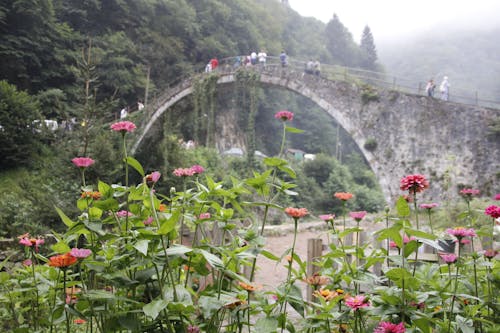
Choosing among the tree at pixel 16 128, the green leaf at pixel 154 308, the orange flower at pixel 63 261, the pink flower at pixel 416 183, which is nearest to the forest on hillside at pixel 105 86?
the tree at pixel 16 128

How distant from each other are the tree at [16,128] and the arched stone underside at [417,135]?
128 inches

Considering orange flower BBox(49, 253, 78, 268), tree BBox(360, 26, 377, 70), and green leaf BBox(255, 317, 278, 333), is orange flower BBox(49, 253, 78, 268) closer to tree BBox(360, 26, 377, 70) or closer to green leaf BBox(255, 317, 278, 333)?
green leaf BBox(255, 317, 278, 333)

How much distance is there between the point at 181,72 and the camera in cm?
2784

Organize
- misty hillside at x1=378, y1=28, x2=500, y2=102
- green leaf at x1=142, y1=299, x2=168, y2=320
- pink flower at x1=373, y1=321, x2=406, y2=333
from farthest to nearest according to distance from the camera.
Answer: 1. misty hillside at x1=378, y1=28, x2=500, y2=102
2. pink flower at x1=373, y1=321, x2=406, y2=333
3. green leaf at x1=142, y1=299, x2=168, y2=320

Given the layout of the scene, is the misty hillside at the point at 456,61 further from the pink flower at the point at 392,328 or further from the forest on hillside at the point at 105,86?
the pink flower at the point at 392,328

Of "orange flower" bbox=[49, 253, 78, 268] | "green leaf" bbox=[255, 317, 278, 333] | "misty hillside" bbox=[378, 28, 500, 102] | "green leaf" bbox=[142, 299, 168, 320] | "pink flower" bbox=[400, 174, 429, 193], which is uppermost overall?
"misty hillside" bbox=[378, 28, 500, 102]

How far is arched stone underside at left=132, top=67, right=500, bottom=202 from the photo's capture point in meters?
11.5

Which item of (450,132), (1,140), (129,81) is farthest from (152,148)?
(129,81)

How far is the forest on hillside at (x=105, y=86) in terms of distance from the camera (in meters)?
6.32

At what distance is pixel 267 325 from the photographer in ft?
3.73

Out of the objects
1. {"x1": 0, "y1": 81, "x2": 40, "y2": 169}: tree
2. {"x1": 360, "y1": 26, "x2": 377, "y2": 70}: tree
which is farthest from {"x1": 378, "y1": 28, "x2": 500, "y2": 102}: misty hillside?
{"x1": 0, "y1": 81, "x2": 40, "y2": 169}: tree

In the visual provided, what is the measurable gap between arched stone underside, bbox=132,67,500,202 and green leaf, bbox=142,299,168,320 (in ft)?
32.9

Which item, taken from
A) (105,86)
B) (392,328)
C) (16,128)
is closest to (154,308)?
(392,328)

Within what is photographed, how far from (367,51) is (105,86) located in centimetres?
4052
